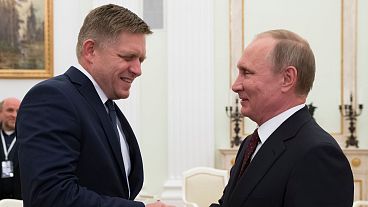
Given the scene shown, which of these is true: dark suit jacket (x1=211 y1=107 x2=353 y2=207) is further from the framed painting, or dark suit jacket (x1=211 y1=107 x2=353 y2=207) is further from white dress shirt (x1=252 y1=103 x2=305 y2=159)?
the framed painting

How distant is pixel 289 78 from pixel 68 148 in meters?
0.82

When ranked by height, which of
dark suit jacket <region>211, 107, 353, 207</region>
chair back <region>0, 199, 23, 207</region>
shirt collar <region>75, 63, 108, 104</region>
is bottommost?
chair back <region>0, 199, 23, 207</region>

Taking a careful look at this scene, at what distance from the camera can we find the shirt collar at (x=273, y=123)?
2080mm

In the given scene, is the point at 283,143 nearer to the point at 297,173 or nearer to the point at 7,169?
the point at 297,173

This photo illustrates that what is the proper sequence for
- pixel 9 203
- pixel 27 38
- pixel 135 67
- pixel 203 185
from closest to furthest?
pixel 135 67 → pixel 9 203 → pixel 203 185 → pixel 27 38

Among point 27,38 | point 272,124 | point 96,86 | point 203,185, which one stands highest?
point 27,38

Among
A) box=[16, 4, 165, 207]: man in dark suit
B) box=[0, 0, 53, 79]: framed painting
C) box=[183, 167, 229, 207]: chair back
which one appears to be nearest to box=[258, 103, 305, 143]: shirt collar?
box=[16, 4, 165, 207]: man in dark suit

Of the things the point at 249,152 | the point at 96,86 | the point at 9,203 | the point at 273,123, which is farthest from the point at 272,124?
the point at 9,203

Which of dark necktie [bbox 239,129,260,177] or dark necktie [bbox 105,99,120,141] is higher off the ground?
dark necktie [bbox 105,99,120,141]

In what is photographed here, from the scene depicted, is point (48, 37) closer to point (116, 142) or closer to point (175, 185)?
point (175, 185)

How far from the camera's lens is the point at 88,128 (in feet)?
6.25

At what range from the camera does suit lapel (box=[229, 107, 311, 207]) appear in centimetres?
196

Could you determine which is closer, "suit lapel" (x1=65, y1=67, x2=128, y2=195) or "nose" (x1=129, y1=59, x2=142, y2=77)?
"suit lapel" (x1=65, y1=67, x2=128, y2=195)

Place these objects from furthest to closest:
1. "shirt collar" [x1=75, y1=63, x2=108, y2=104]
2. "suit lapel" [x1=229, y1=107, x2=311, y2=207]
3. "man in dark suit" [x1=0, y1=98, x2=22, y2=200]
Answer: "man in dark suit" [x1=0, y1=98, x2=22, y2=200] < "shirt collar" [x1=75, y1=63, x2=108, y2=104] < "suit lapel" [x1=229, y1=107, x2=311, y2=207]
